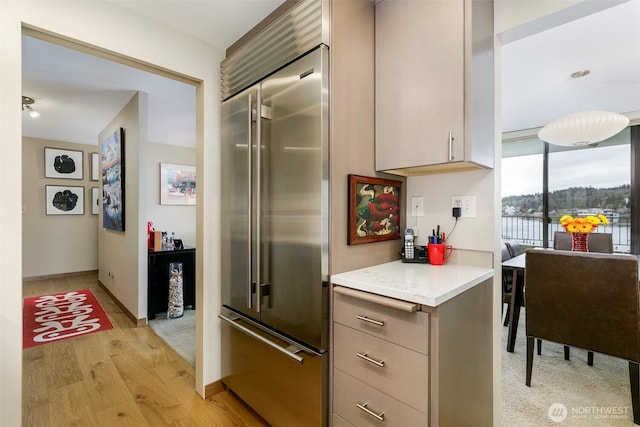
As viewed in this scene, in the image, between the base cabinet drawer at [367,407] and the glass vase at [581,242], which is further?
the glass vase at [581,242]

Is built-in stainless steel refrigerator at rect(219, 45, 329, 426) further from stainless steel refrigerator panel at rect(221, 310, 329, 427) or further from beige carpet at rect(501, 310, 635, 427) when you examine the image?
beige carpet at rect(501, 310, 635, 427)


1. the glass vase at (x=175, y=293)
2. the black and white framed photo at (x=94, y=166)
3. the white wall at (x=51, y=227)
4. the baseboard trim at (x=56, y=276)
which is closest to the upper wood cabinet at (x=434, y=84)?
the glass vase at (x=175, y=293)

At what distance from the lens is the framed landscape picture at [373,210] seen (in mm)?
1515

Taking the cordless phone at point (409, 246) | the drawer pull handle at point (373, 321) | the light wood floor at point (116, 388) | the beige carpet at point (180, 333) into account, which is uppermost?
the cordless phone at point (409, 246)

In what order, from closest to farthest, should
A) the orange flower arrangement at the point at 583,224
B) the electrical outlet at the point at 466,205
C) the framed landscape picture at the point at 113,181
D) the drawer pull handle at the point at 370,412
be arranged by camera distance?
1. the drawer pull handle at the point at 370,412
2. the electrical outlet at the point at 466,205
3. the orange flower arrangement at the point at 583,224
4. the framed landscape picture at the point at 113,181

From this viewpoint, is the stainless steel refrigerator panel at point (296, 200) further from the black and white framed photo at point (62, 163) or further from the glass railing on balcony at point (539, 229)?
the black and white framed photo at point (62, 163)

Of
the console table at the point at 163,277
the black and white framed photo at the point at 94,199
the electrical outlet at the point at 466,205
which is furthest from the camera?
the black and white framed photo at the point at 94,199

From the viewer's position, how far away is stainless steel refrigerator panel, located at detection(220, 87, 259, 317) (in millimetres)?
1774

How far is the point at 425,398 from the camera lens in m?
1.09

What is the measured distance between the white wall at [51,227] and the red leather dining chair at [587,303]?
6762 millimetres

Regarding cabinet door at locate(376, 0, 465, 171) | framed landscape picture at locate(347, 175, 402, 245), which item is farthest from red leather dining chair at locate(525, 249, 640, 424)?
cabinet door at locate(376, 0, 465, 171)

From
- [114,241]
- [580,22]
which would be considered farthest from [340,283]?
[114,241]

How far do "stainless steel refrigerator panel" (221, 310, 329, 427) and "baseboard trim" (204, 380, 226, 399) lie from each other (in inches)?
2.1

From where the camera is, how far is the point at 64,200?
17.2 ft
